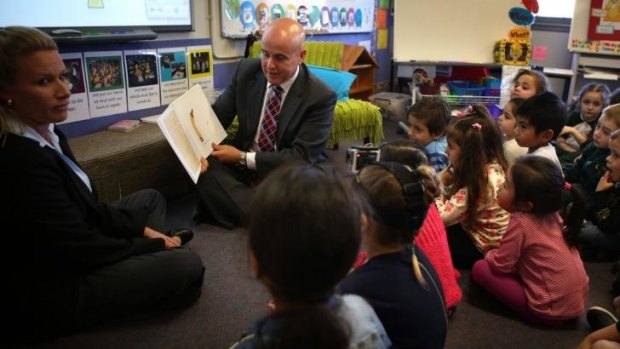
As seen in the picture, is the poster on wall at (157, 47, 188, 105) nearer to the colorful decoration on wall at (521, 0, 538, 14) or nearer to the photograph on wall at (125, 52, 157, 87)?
the photograph on wall at (125, 52, 157, 87)

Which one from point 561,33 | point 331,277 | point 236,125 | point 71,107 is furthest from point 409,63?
point 331,277

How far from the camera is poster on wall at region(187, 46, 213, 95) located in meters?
3.03

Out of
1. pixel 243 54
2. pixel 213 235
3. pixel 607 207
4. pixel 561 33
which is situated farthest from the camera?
pixel 561 33

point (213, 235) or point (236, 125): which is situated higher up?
point (236, 125)

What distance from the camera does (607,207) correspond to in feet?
7.41

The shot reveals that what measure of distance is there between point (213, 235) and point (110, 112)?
89 centimetres

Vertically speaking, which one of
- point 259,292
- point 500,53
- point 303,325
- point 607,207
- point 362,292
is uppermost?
point 500,53

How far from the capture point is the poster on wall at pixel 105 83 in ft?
8.12

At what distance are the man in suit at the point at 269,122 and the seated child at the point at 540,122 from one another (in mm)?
915

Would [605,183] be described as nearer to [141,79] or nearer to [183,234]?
[183,234]

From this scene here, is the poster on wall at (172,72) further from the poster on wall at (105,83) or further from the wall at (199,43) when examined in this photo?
A: the poster on wall at (105,83)

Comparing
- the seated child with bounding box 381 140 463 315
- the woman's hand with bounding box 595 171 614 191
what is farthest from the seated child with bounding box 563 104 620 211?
the seated child with bounding box 381 140 463 315

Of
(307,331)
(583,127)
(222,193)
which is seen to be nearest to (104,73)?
(222,193)

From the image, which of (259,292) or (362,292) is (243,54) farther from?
(362,292)
